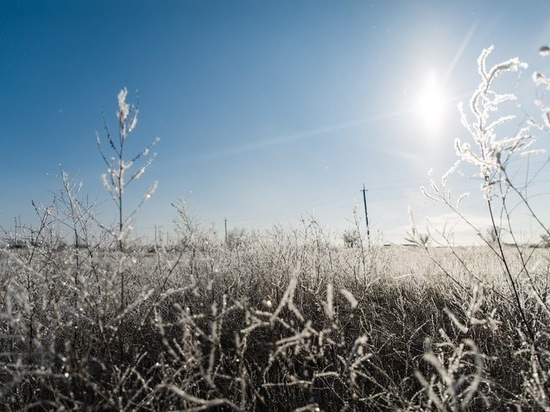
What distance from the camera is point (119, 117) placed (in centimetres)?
218

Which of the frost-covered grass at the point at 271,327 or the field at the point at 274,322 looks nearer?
the frost-covered grass at the point at 271,327

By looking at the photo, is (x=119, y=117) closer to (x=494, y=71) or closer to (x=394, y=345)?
(x=494, y=71)

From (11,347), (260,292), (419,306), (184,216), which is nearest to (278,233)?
(260,292)

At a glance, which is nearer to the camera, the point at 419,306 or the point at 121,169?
the point at 121,169

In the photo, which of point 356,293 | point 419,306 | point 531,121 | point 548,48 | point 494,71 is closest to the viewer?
point 548,48

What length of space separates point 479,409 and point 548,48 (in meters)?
2.52

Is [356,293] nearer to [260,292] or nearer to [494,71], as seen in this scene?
[260,292]

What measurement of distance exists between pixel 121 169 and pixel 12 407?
7.55 feet

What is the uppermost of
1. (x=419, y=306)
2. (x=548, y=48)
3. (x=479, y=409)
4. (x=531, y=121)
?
(x=548, y=48)

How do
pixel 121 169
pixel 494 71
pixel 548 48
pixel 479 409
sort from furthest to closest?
pixel 479 409
pixel 121 169
pixel 494 71
pixel 548 48

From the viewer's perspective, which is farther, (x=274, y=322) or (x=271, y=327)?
(x=274, y=322)

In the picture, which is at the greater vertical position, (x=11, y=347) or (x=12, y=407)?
(x=11, y=347)

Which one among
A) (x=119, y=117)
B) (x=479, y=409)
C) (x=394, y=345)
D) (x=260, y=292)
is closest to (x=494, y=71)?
(x=119, y=117)

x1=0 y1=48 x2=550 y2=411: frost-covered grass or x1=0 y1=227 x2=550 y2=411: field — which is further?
x1=0 y1=227 x2=550 y2=411: field
